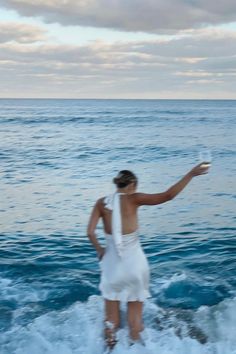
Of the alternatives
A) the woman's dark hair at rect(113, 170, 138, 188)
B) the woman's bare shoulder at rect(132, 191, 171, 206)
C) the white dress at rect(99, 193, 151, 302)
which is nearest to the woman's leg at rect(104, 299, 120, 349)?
the white dress at rect(99, 193, 151, 302)

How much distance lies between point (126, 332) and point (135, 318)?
25cm

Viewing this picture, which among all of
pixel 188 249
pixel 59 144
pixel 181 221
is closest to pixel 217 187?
pixel 181 221

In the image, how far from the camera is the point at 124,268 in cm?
662

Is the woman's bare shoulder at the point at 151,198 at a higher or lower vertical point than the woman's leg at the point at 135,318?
higher

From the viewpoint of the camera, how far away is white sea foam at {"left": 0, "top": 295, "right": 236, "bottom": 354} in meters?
7.11

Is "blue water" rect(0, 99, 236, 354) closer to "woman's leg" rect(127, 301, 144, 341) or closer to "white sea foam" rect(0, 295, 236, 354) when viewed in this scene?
"white sea foam" rect(0, 295, 236, 354)

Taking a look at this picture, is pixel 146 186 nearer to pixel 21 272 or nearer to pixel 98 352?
pixel 21 272

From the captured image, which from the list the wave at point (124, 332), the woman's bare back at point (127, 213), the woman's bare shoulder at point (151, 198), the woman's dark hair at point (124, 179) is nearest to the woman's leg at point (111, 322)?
the wave at point (124, 332)

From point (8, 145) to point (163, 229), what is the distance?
25.6 metres

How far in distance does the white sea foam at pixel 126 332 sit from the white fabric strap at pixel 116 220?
1.24m

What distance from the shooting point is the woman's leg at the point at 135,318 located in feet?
22.7

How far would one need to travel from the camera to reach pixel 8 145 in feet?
125

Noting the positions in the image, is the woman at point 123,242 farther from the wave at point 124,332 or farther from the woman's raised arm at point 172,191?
the wave at point 124,332

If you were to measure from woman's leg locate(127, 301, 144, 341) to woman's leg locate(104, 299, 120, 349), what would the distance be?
176 mm
